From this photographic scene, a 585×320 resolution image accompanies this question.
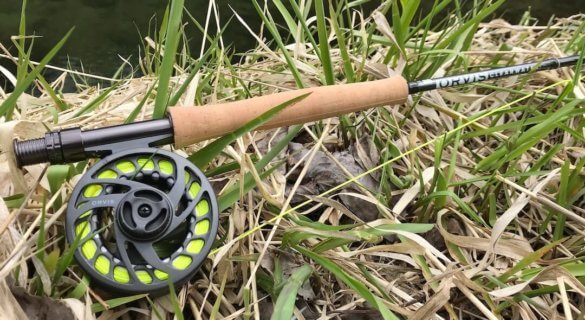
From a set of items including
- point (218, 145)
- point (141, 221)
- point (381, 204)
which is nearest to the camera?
point (141, 221)

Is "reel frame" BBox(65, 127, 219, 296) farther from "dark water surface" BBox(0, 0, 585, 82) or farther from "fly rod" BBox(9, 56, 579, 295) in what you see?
"dark water surface" BBox(0, 0, 585, 82)

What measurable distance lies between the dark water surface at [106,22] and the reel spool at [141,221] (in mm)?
3816

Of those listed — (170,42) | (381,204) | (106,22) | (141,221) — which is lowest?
(106,22)

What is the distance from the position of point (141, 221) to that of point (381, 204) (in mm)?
528

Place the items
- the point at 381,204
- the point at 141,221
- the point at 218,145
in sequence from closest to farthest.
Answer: the point at 141,221
the point at 218,145
the point at 381,204

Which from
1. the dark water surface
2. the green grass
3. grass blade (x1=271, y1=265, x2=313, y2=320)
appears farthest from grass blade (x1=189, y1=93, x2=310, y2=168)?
the dark water surface

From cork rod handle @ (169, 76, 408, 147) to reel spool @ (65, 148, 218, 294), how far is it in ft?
0.29

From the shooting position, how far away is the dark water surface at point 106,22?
5.13 meters

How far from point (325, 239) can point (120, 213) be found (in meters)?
0.38

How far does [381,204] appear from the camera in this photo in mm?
1376

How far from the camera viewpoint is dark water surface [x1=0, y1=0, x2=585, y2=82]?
513cm

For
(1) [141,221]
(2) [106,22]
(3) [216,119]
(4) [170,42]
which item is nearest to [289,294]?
(1) [141,221]

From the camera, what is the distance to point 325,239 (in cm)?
121

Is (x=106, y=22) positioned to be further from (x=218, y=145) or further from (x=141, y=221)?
(x=141, y=221)
